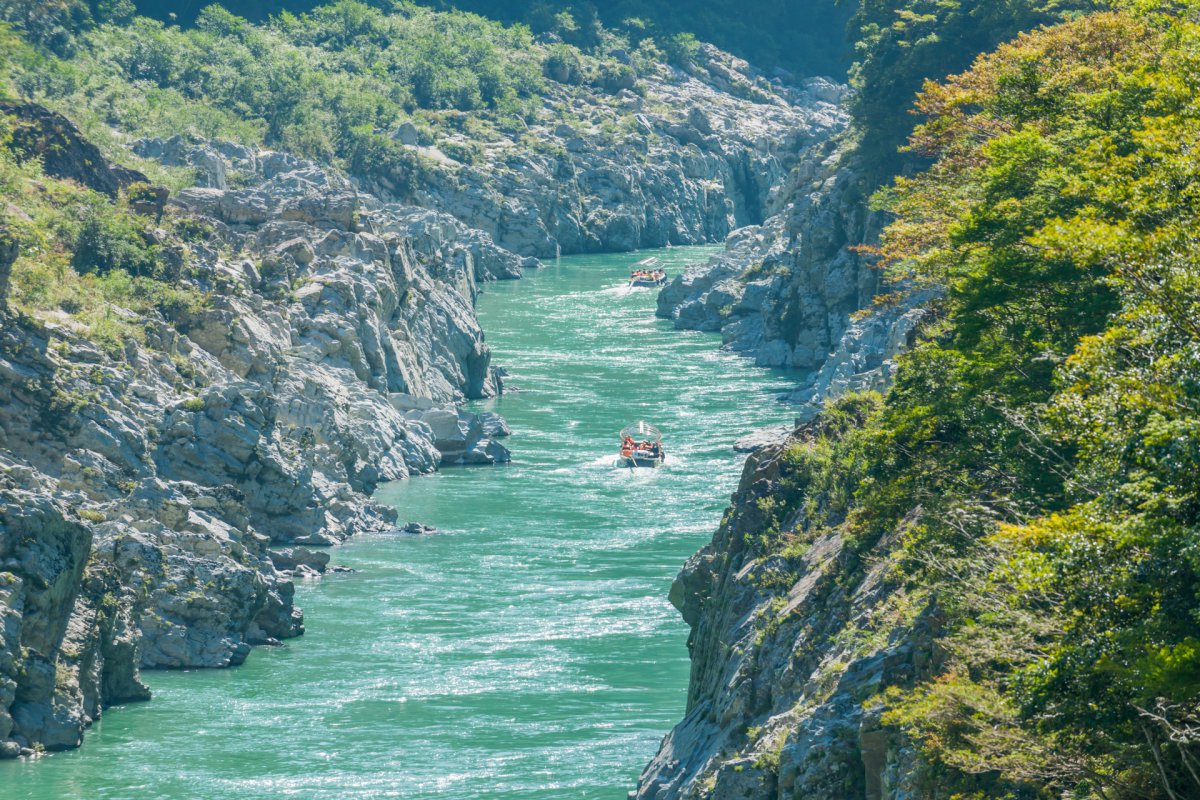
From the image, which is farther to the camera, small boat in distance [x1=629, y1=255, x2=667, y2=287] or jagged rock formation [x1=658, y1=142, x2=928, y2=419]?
small boat in distance [x1=629, y1=255, x2=667, y2=287]

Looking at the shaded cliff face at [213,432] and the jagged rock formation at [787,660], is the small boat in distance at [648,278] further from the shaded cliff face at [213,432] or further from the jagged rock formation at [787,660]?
the jagged rock formation at [787,660]

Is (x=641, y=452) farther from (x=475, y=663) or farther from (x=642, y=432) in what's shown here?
(x=475, y=663)

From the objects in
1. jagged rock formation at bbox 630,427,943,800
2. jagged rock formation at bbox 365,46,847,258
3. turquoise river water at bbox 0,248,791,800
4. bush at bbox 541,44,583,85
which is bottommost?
turquoise river water at bbox 0,248,791,800

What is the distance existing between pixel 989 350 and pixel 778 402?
65640mm

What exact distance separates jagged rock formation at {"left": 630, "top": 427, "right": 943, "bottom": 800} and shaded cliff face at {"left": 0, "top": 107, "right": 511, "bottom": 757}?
16.2m

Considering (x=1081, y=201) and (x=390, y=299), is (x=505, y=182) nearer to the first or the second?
(x=390, y=299)

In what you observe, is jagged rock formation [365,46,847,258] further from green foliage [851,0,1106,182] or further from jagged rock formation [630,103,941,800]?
jagged rock formation [630,103,941,800]

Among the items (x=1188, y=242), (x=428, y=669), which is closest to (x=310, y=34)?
(x=428, y=669)

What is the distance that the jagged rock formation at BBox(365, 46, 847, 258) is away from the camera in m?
160

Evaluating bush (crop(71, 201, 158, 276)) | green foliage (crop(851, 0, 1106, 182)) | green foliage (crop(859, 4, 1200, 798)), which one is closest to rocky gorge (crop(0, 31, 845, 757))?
bush (crop(71, 201, 158, 276))

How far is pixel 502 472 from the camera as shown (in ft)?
264

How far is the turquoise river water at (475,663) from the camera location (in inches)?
1709

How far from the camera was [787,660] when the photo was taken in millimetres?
32562

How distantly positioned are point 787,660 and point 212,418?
3701cm
